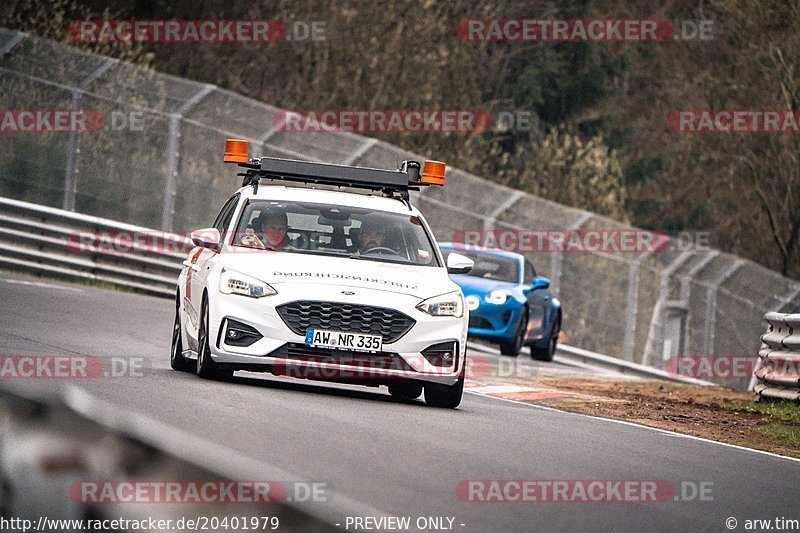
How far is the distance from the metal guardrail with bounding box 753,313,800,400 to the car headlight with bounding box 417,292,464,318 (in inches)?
222

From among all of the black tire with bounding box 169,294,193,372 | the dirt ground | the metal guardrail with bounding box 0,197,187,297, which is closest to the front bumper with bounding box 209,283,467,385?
the black tire with bounding box 169,294,193,372

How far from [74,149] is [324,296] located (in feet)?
45.8

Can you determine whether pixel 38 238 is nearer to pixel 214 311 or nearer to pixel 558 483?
pixel 214 311

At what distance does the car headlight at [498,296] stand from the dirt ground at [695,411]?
2657 mm

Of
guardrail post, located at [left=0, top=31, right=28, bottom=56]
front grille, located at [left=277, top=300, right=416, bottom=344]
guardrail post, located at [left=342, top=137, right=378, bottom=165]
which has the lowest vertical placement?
front grille, located at [left=277, top=300, right=416, bottom=344]

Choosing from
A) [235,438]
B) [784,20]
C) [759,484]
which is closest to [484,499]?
[235,438]

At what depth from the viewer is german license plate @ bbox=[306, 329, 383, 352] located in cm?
1174

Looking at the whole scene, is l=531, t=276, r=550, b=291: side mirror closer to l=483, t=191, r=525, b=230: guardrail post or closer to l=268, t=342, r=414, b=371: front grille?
l=483, t=191, r=525, b=230: guardrail post

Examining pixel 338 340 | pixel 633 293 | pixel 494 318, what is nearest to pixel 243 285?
pixel 338 340

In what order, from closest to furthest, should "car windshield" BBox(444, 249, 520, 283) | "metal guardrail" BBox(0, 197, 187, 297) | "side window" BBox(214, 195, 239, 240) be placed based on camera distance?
"side window" BBox(214, 195, 239, 240), "car windshield" BBox(444, 249, 520, 283), "metal guardrail" BBox(0, 197, 187, 297)

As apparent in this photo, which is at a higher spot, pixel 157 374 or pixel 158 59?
pixel 158 59

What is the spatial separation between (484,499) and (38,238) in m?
16.9

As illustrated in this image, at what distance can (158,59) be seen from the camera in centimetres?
3731

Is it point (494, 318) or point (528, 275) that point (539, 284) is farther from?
point (494, 318)
